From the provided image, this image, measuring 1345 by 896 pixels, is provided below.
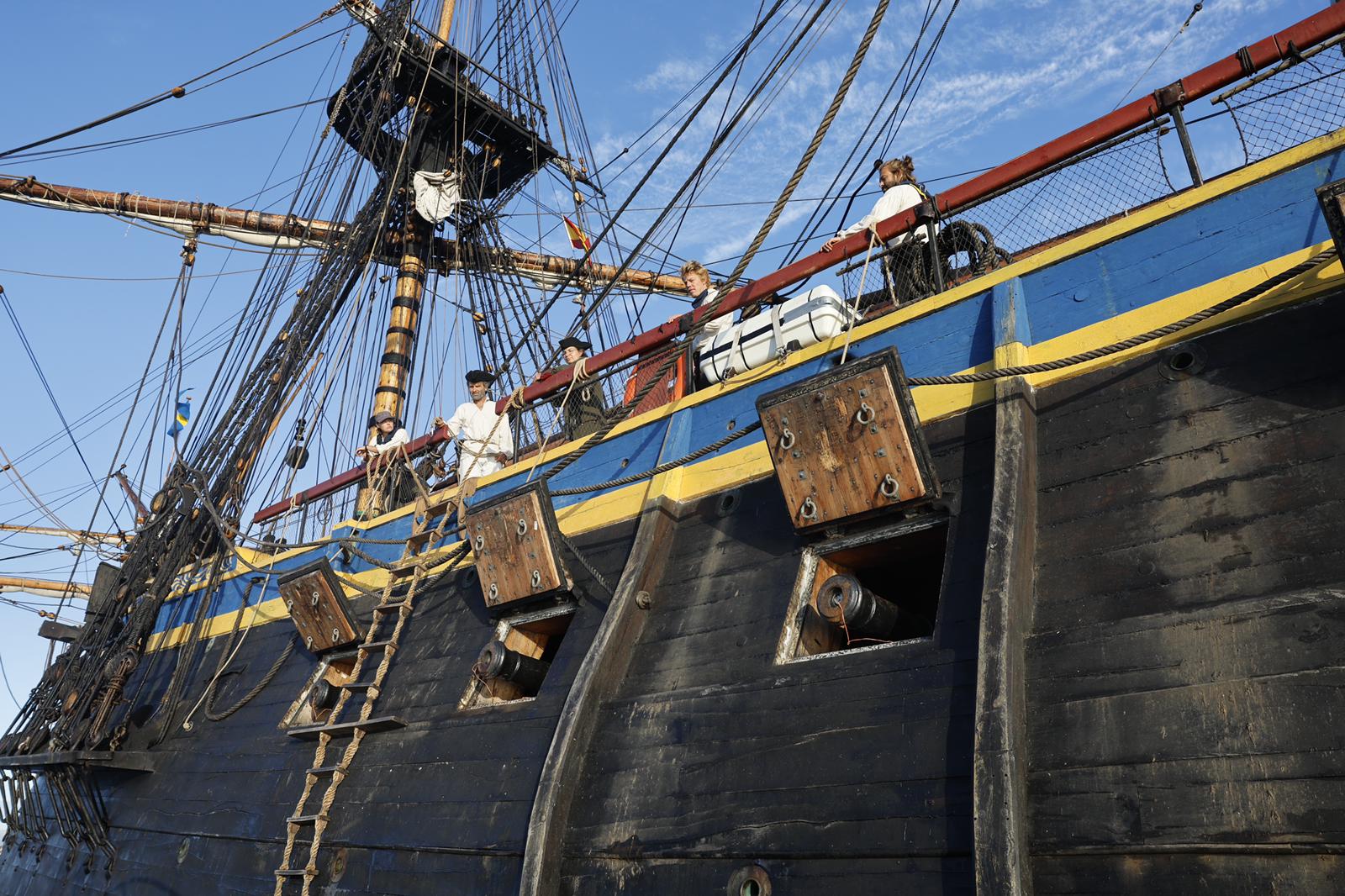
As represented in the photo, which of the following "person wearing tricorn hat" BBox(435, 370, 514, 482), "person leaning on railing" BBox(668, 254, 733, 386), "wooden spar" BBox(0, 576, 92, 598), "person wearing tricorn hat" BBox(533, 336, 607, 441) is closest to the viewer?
"person leaning on railing" BBox(668, 254, 733, 386)

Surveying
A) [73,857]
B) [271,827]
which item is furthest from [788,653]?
[73,857]

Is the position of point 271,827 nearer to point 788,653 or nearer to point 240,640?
point 240,640

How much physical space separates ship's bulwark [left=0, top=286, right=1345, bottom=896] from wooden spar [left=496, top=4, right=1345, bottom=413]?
1.39 metres

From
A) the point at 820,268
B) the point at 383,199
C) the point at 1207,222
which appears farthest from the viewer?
the point at 383,199

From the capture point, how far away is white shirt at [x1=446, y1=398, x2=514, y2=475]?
28.4ft

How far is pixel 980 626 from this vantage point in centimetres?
379

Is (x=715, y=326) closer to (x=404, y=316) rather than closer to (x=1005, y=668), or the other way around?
(x=1005, y=668)

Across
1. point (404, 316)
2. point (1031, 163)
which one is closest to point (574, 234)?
point (404, 316)

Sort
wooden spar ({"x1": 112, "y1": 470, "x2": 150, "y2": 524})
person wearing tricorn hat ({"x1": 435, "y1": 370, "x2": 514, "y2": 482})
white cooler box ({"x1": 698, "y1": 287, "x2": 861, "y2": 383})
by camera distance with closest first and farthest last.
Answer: white cooler box ({"x1": 698, "y1": 287, "x2": 861, "y2": 383}) < person wearing tricorn hat ({"x1": 435, "y1": 370, "x2": 514, "y2": 482}) < wooden spar ({"x1": 112, "y1": 470, "x2": 150, "y2": 524})

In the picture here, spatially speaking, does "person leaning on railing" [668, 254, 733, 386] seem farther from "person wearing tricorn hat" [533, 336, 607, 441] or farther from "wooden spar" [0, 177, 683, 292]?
"wooden spar" [0, 177, 683, 292]

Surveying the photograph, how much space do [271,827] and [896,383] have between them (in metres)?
→ 5.34

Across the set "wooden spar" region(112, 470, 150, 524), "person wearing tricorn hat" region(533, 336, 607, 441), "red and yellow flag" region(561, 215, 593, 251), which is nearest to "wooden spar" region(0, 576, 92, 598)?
"wooden spar" region(112, 470, 150, 524)

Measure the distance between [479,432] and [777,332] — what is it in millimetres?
3761

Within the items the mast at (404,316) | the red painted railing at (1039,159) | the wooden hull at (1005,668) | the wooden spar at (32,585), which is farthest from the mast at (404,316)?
the wooden spar at (32,585)
